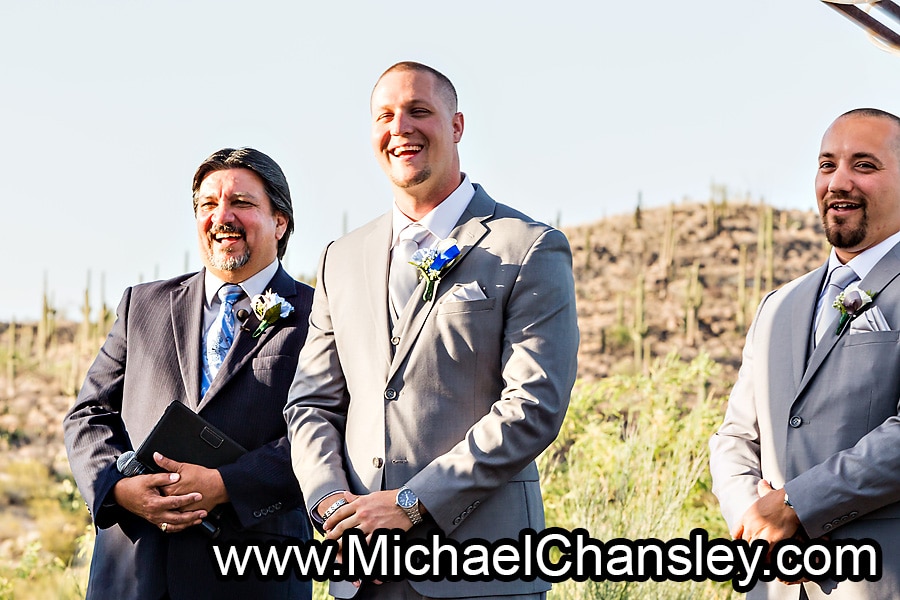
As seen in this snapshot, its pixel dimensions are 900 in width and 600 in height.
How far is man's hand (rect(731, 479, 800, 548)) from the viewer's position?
3645 millimetres

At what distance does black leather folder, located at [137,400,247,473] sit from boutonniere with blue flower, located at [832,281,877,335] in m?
2.34

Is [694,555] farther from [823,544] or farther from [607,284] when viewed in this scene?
[607,284]

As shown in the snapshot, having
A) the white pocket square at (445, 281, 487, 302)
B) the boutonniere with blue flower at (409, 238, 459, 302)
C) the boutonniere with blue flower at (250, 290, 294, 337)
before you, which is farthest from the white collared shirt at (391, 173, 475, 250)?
the boutonniere with blue flower at (250, 290, 294, 337)

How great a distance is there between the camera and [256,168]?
16.1 feet

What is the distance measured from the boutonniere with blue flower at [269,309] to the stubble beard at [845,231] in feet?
7.29

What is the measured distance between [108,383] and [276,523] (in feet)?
3.36

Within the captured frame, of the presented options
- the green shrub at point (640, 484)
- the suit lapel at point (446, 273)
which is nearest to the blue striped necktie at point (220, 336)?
the suit lapel at point (446, 273)

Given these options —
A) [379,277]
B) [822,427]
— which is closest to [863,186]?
[822,427]

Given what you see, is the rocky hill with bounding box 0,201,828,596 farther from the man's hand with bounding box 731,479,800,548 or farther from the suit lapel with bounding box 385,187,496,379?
the man's hand with bounding box 731,479,800,548

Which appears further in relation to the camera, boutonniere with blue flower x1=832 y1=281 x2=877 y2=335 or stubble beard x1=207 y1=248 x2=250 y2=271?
stubble beard x1=207 y1=248 x2=250 y2=271

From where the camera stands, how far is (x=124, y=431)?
484 cm

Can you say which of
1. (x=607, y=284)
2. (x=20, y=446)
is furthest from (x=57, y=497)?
(x=607, y=284)

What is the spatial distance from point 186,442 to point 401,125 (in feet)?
5.02

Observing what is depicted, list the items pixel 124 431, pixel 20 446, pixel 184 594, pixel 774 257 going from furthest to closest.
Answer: pixel 774 257 < pixel 20 446 < pixel 124 431 < pixel 184 594
